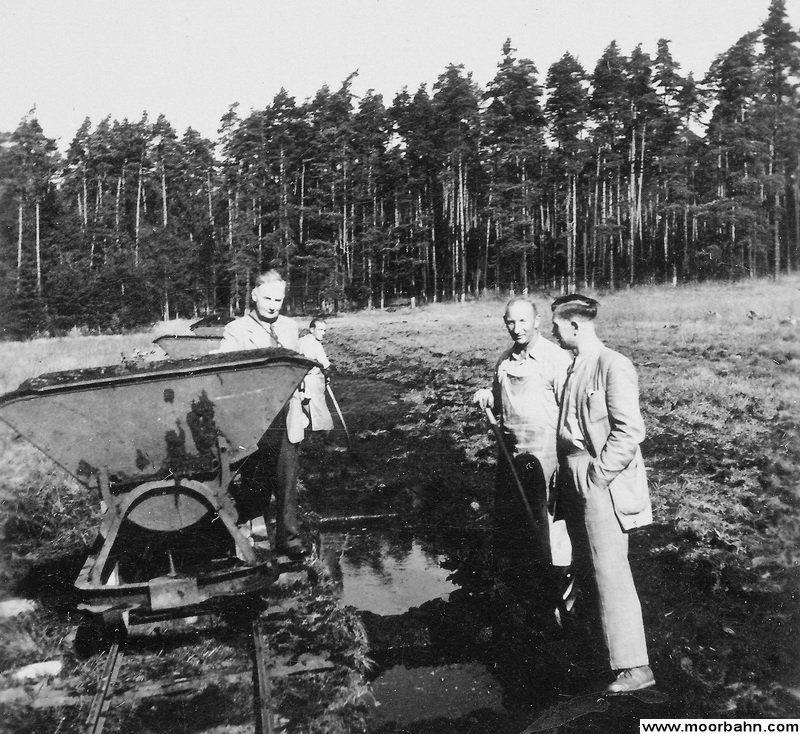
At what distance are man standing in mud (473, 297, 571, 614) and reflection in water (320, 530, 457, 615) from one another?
67cm

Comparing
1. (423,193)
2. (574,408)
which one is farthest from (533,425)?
(423,193)

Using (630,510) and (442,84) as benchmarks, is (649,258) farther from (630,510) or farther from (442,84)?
(630,510)

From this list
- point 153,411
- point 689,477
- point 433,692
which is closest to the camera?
point 433,692

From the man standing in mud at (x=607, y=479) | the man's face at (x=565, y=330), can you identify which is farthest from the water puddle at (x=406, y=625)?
the man's face at (x=565, y=330)

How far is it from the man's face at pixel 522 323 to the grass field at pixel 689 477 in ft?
5.90

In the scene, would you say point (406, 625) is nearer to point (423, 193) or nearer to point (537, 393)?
point (537, 393)

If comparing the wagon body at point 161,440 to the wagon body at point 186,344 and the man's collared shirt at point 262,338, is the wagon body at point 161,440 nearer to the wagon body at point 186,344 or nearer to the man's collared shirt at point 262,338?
the man's collared shirt at point 262,338

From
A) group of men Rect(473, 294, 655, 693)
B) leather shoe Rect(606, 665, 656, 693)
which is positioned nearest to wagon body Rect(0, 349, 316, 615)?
group of men Rect(473, 294, 655, 693)

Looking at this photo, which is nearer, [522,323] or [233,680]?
[233,680]

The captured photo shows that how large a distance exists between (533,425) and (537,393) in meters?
0.21

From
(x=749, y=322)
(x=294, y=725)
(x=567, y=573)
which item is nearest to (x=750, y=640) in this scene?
(x=567, y=573)

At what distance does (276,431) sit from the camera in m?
4.45

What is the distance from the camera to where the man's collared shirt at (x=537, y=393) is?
4152 millimetres

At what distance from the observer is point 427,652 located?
3.54m
